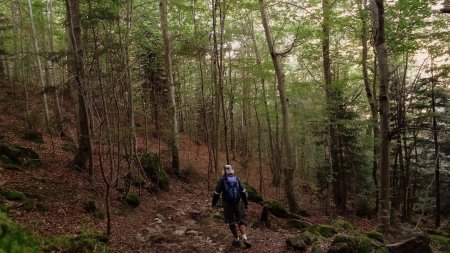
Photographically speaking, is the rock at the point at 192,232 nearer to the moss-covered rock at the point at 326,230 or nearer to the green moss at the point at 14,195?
the moss-covered rock at the point at 326,230

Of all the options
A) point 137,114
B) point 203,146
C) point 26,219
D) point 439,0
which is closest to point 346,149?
point 439,0

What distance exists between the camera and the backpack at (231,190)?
7.66m

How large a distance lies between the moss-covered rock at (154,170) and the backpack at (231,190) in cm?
590

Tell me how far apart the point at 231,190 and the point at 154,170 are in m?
6.19

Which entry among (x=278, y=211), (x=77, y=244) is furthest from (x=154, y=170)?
(x=77, y=244)

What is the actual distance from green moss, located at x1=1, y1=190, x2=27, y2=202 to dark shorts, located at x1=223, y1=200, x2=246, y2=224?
456 centimetres

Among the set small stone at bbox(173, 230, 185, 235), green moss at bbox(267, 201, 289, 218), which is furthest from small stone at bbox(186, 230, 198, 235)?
green moss at bbox(267, 201, 289, 218)

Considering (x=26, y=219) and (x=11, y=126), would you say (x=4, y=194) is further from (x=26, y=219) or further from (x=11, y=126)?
(x=11, y=126)

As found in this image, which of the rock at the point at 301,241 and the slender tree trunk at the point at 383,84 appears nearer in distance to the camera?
the slender tree trunk at the point at 383,84

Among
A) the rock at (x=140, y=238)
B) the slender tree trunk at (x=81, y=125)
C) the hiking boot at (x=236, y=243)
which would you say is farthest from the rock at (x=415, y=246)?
the slender tree trunk at (x=81, y=125)

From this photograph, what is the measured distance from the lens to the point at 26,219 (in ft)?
22.9

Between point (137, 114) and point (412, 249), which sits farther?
point (137, 114)

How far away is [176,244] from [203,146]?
1740 cm

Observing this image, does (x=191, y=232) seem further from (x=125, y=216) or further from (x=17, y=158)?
(x=17, y=158)
